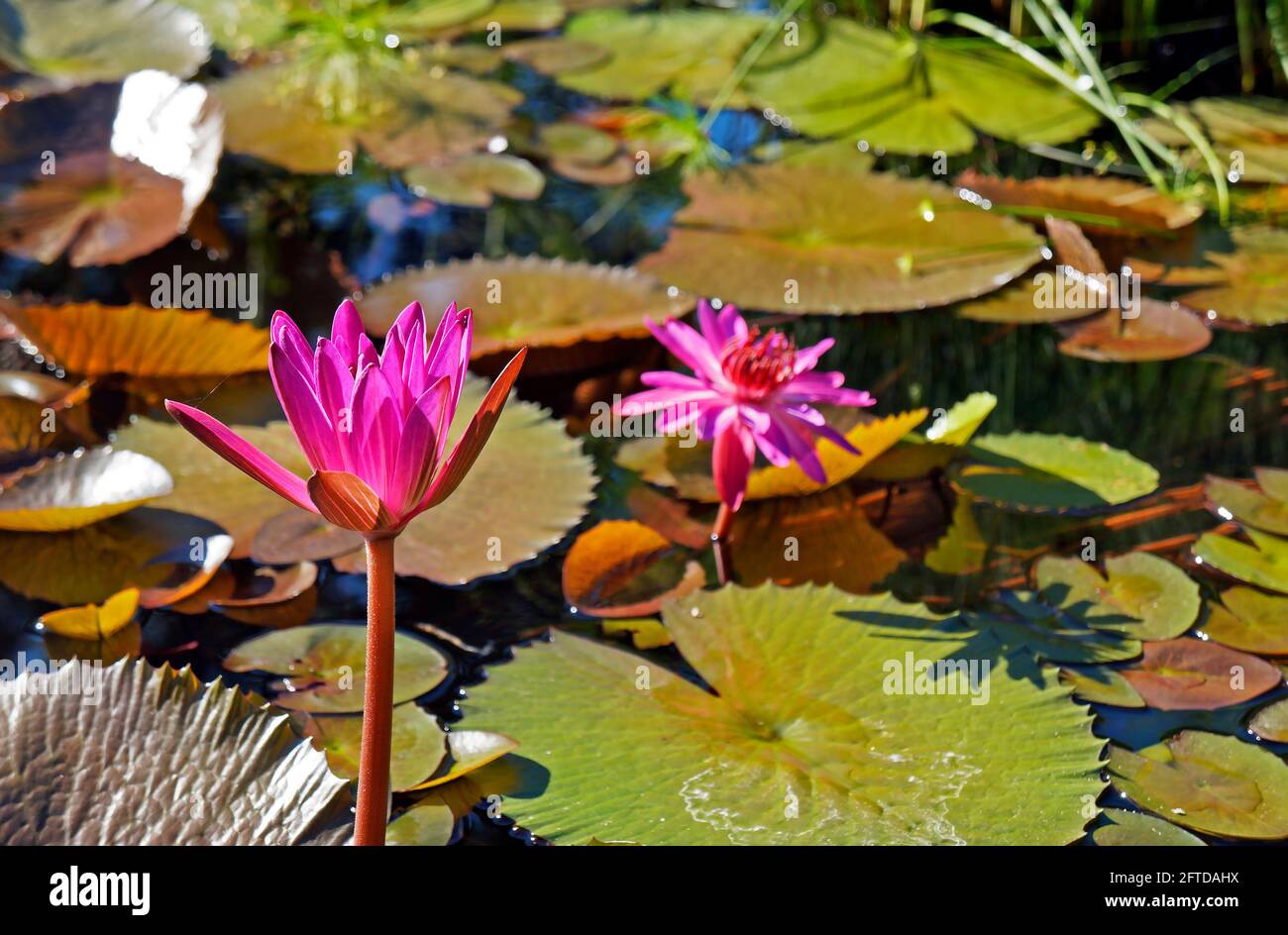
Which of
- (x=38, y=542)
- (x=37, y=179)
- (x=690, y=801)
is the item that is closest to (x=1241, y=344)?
(x=690, y=801)

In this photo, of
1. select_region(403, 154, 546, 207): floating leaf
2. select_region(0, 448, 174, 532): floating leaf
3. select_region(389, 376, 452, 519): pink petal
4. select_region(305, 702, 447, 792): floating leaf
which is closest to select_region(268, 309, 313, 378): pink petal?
select_region(389, 376, 452, 519): pink petal

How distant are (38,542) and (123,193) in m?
1.30

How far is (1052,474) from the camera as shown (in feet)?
7.28

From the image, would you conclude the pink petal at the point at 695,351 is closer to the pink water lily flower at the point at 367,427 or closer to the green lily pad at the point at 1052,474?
the green lily pad at the point at 1052,474

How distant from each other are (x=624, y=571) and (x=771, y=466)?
1.24ft

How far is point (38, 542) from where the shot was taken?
1.96 m

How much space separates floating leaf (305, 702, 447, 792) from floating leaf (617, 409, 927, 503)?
70 centimetres

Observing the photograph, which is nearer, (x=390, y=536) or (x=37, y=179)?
→ (x=390, y=536)

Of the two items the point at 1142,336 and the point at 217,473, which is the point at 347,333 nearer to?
the point at 217,473

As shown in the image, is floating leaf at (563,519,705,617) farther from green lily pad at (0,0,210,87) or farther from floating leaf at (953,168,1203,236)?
green lily pad at (0,0,210,87)

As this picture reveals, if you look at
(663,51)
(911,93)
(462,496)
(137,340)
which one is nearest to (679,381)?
(462,496)

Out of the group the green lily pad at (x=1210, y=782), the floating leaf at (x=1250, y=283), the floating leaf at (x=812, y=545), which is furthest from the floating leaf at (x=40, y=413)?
the floating leaf at (x=1250, y=283)

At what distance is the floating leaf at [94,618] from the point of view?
1.75 metres

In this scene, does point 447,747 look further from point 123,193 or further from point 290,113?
point 290,113
